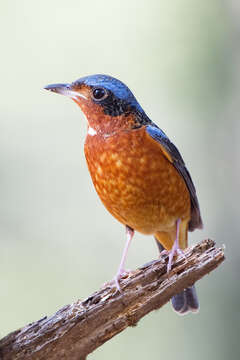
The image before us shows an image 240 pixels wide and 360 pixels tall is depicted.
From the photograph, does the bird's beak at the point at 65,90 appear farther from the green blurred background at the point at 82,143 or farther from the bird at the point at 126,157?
the green blurred background at the point at 82,143

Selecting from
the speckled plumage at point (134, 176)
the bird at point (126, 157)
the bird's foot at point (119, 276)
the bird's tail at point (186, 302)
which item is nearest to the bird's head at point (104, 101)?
the bird at point (126, 157)

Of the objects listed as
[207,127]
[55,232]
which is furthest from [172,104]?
[55,232]

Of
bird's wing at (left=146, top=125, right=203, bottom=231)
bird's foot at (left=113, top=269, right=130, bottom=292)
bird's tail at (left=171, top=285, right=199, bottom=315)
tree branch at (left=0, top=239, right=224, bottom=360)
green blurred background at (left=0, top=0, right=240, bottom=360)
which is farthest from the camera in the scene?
green blurred background at (left=0, top=0, right=240, bottom=360)

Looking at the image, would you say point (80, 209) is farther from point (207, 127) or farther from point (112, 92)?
point (112, 92)

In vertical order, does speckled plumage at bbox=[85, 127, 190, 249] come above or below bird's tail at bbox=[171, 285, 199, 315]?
above

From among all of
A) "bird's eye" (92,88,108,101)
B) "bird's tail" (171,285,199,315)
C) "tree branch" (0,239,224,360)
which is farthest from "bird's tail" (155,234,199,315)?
"bird's eye" (92,88,108,101)


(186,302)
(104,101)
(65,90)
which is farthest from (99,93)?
(186,302)

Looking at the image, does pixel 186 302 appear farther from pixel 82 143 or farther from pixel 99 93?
pixel 82 143

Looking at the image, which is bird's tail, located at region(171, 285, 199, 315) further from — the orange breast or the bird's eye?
the bird's eye
